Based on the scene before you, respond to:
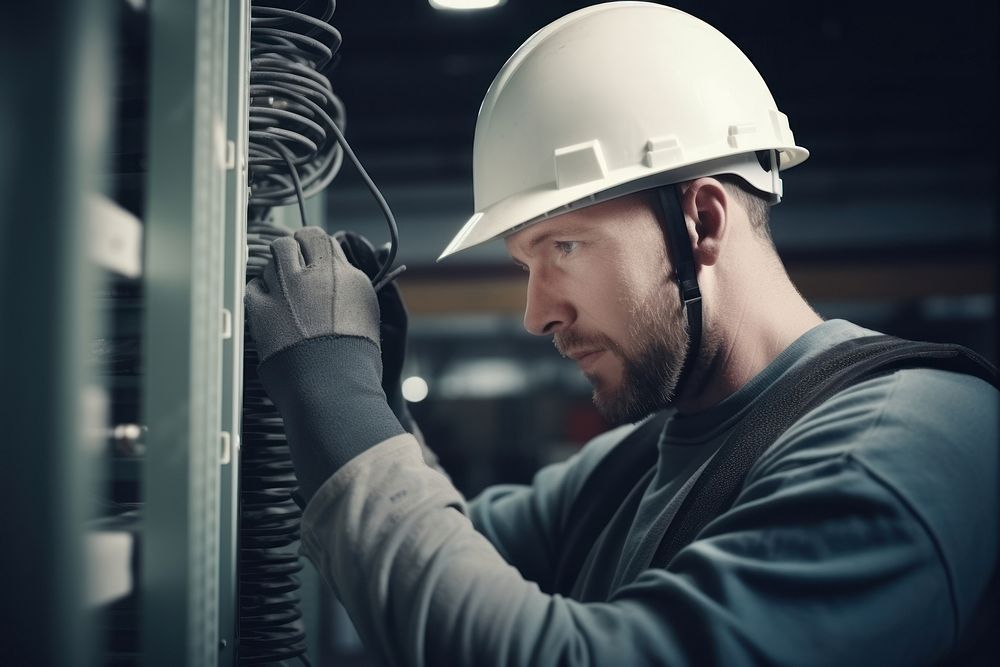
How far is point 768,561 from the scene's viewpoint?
762 millimetres

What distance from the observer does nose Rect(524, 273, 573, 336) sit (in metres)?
1.12

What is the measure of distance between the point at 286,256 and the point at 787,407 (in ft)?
2.02

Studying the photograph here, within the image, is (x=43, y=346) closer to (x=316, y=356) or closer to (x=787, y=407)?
(x=316, y=356)

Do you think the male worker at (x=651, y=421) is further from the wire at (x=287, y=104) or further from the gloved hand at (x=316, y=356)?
the wire at (x=287, y=104)

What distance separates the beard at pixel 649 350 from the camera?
3.61ft

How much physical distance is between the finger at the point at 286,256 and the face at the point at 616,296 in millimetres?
332

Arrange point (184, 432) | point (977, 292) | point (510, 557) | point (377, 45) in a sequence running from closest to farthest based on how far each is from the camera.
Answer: point (184, 432) → point (510, 557) → point (377, 45) → point (977, 292)

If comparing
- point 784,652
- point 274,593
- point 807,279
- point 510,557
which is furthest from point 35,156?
point 807,279

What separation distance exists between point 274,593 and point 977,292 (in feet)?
18.7

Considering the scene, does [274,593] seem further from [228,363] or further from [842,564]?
[842,564]

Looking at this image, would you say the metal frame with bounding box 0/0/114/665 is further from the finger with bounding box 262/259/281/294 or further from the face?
the face

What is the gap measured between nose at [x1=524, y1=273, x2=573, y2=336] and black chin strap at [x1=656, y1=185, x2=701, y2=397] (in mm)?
159

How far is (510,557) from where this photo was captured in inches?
56.5

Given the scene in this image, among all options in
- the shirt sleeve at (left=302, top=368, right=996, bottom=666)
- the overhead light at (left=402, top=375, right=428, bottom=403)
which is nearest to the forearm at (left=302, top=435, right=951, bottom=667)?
the shirt sleeve at (left=302, top=368, right=996, bottom=666)
